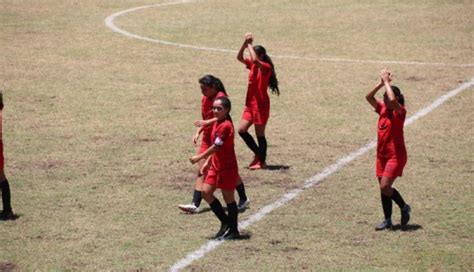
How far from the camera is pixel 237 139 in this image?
19406 millimetres

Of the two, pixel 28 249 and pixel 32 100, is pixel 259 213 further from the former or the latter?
pixel 32 100

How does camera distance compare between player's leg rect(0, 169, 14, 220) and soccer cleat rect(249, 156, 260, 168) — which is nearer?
player's leg rect(0, 169, 14, 220)

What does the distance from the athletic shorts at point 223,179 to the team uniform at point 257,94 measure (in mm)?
3751

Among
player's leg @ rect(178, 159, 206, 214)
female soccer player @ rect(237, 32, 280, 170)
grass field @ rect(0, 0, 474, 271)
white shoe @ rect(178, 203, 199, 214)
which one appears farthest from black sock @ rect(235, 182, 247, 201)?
female soccer player @ rect(237, 32, 280, 170)

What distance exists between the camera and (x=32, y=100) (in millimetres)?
22062

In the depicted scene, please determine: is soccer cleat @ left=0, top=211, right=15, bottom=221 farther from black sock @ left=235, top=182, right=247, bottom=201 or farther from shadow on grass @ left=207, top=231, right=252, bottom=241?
black sock @ left=235, top=182, right=247, bottom=201

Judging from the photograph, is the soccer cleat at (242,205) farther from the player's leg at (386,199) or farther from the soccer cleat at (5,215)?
the soccer cleat at (5,215)

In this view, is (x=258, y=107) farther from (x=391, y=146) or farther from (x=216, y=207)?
(x=216, y=207)

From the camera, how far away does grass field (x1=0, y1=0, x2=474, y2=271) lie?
1352 cm

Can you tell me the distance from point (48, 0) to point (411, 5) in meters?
10.8

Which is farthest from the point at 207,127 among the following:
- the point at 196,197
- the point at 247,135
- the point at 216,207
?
the point at 247,135

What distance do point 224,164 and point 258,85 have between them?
3.92 m

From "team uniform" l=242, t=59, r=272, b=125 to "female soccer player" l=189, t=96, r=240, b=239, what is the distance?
3586 millimetres

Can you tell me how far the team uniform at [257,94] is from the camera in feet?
56.8
